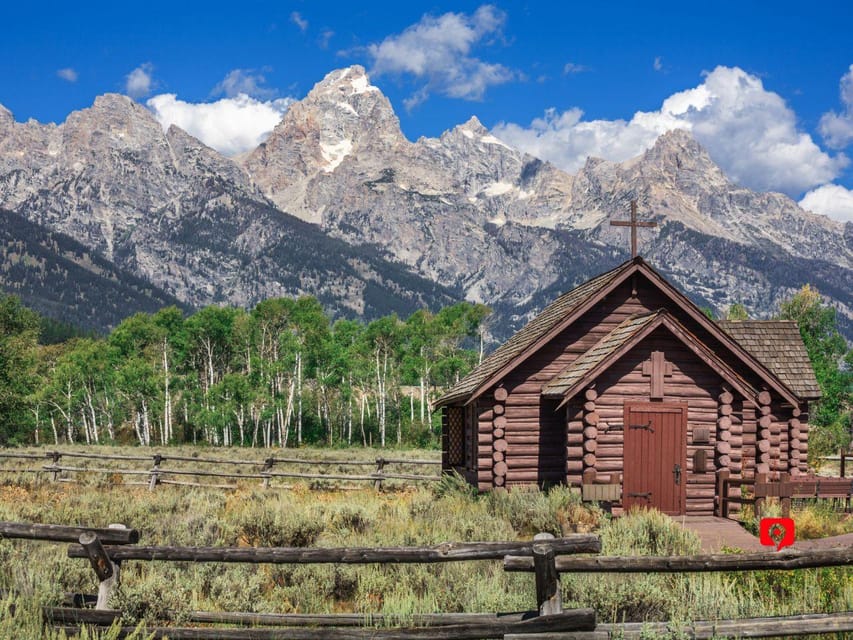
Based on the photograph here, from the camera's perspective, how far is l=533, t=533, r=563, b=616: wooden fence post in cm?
660

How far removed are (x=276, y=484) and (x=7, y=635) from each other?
1951cm

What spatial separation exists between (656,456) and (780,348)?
393 inches

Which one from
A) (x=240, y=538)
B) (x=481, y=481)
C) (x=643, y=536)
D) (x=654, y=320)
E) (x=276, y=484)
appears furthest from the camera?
(x=276, y=484)

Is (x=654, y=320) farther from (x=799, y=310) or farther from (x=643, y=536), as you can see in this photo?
(x=799, y=310)

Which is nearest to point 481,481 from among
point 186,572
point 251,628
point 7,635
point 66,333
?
point 186,572

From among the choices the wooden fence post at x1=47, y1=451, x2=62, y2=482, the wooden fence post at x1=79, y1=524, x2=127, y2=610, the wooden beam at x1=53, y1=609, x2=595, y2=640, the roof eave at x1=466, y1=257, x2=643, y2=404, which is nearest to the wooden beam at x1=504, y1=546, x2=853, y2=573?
the wooden beam at x1=53, y1=609, x2=595, y2=640

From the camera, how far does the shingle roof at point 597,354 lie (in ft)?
53.4

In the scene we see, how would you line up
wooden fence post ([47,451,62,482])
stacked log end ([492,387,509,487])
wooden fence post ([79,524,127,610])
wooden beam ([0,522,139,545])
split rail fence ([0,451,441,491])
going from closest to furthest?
wooden fence post ([79,524,127,610]) → wooden beam ([0,522,139,545]) → stacked log end ([492,387,509,487]) → split rail fence ([0,451,441,491]) → wooden fence post ([47,451,62,482])

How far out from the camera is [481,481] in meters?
17.9

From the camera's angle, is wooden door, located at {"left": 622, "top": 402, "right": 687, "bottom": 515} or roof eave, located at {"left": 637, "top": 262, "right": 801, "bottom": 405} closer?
wooden door, located at {"left": 622, "top": 402, "right": 687, "bottom": 515}

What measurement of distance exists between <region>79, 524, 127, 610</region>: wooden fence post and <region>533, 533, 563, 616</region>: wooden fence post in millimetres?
4158

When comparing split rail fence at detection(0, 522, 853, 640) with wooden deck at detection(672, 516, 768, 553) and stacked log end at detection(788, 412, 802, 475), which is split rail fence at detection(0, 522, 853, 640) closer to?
wooden deck at detection(672, 516, 768, 553)

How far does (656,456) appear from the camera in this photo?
16.5 m

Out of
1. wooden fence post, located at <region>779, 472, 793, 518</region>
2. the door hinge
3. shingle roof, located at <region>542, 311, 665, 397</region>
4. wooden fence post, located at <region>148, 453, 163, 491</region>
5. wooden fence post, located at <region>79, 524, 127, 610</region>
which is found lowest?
wooden fence post, located at <region>148, 453, 163, 491</region>
